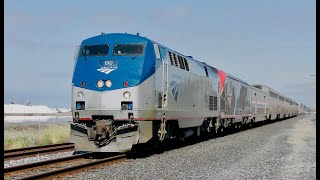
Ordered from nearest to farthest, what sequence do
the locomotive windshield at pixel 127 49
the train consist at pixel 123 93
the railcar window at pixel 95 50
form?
the train consist at pixel 123 93, the locomotive windshield at pixel 127 49, the railcar window at pixel 95 50

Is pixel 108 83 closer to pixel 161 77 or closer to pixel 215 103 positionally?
pixel 161 77

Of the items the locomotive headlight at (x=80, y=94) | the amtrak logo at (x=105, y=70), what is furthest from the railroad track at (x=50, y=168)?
the amtrak logo at (x=105, y=70)

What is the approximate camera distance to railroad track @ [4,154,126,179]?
9700mm

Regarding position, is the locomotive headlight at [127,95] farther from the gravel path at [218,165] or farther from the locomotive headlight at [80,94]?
the gravel path at [218,165]

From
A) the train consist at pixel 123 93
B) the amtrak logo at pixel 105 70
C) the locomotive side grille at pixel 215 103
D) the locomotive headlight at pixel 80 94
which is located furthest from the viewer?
the locomotive side grille at pixel 215 103

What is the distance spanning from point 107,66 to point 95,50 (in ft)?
2.74

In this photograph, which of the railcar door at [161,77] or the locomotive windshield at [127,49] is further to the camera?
the railcar door at [161,77]

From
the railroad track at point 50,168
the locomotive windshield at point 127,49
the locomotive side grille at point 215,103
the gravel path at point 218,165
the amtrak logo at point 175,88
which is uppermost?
the locomotive windshield at point 127,49

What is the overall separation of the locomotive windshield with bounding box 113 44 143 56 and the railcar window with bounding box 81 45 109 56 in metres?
0.32

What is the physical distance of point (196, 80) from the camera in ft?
59.7

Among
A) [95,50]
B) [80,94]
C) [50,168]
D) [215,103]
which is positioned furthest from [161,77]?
[215,103]

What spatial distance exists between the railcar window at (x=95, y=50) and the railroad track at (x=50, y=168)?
10.5 feet

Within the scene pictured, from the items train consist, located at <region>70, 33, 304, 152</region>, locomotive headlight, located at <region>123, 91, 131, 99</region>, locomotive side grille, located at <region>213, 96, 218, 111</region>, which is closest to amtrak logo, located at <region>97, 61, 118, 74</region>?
train consist, located at <region>70, 33, 304, 152</region>

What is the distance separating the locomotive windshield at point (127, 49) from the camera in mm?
13180
